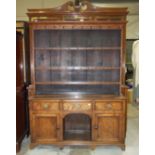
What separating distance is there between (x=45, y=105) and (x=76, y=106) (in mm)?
460

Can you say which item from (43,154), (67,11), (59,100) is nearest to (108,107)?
(59,100)

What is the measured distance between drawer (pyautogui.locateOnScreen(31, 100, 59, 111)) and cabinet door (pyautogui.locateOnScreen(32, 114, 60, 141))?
0.11 m

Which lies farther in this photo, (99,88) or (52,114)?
(99,88)

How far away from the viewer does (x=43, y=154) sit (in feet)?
10.2

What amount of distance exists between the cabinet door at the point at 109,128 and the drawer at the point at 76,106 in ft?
0.66

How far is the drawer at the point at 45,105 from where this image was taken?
3.17 meters

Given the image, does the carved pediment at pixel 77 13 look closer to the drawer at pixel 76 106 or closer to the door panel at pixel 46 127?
the drawer at pixel 76 106

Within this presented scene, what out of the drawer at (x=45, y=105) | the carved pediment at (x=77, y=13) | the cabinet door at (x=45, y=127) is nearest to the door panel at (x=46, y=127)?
the cabinet door at (x=45, y=127)

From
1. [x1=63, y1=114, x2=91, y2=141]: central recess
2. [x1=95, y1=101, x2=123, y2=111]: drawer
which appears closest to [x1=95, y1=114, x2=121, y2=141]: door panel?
[x1=95, y1=101, x2=123, y2=111]: drawer
